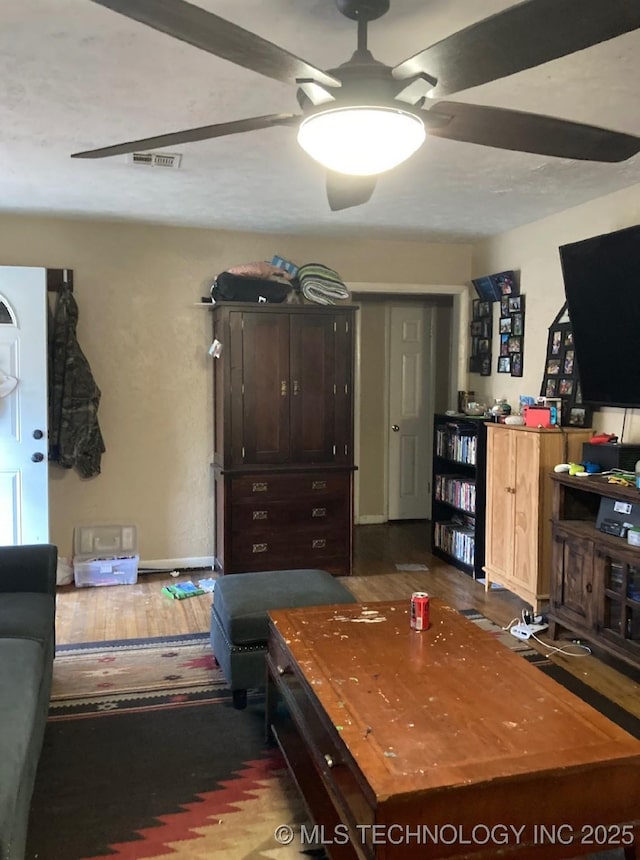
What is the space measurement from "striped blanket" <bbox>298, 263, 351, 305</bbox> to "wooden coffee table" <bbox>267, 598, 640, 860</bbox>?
9.46ft

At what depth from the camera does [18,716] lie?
1830 millimetres

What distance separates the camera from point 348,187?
7.54 ft

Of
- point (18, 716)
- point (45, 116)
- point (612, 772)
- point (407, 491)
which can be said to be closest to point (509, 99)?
point (45, 116)

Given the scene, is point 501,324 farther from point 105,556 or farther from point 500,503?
point 105,556

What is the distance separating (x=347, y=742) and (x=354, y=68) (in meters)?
1.56

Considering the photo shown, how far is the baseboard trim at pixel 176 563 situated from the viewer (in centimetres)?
482

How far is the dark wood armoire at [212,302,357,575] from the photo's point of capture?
4.44m

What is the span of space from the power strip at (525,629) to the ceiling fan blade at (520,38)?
279 centimetres

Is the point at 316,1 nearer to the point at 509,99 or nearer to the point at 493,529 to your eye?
the point at 509,99

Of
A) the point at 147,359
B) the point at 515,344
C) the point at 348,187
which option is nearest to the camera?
the point at 348,187

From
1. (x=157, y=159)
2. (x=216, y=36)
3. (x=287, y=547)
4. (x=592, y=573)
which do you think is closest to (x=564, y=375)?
(x=592, y=573)

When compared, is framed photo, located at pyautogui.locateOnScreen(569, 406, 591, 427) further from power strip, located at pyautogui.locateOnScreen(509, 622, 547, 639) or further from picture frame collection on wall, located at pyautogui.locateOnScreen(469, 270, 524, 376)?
power strip, located at pyautogui.locateOnScreen(509, 622, 547, 639)

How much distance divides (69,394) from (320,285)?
178 centimetres

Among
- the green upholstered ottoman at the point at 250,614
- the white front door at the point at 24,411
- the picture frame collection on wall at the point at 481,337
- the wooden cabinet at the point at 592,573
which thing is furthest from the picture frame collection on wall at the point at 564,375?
the white front door at the point at 24,411
